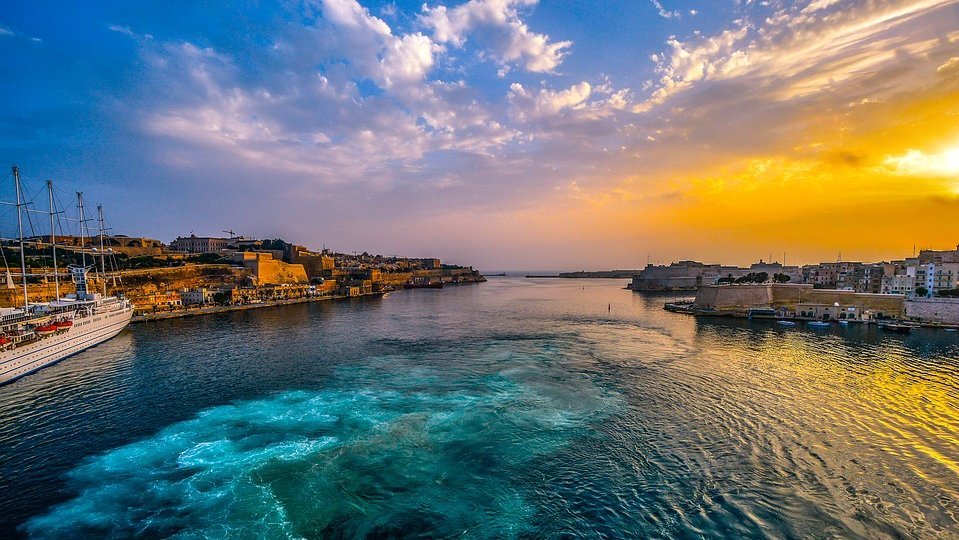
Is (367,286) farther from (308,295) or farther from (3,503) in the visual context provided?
(3,503)

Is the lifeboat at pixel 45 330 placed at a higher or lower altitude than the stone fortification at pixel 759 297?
higher

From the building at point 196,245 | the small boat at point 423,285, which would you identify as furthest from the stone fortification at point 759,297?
the building at point 196,245

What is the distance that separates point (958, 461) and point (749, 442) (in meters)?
6.35

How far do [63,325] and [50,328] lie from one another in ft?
4.47

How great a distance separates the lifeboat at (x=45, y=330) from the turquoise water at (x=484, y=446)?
106 inches

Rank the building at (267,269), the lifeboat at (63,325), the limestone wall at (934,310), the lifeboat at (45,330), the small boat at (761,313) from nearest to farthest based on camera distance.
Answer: the lifeboat at (45,330)
the lifeboat at (63,325)
the limestone wall at (934,310)
the small boat at (761,313)
the building at (267,269)

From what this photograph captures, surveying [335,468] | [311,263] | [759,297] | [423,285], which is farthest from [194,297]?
[759,297]

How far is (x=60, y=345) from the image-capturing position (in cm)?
2631

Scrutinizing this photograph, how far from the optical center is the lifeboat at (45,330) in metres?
25.0

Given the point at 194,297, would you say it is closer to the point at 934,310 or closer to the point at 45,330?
the point at 45,330

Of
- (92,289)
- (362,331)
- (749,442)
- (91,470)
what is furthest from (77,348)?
(749,442)

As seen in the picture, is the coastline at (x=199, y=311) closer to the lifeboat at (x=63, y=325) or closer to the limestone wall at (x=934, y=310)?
the lifeboat at (x=63, y=325)

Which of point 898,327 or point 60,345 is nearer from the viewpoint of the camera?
point 60,345

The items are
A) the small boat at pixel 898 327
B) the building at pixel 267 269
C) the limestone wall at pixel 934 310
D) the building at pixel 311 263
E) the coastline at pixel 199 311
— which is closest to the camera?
the small boat at pixel 898 327
